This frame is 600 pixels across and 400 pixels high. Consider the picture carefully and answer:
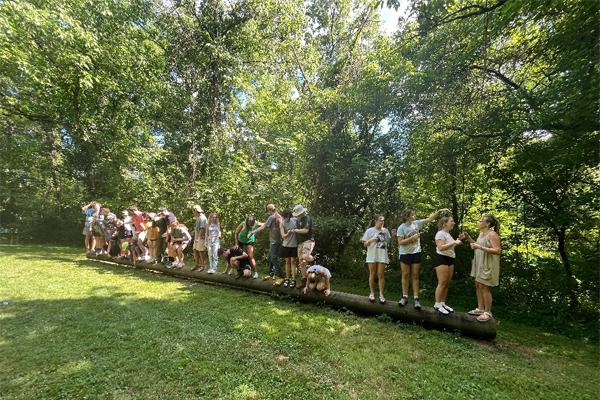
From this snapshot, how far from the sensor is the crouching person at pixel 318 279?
6.53m

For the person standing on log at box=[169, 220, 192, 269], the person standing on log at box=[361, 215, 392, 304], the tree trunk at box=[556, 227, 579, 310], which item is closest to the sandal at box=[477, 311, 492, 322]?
the person standing on log at box=[361, 215, 392, 304]

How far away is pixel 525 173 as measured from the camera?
715cm

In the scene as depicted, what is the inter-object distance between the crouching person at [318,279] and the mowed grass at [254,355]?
45 cm

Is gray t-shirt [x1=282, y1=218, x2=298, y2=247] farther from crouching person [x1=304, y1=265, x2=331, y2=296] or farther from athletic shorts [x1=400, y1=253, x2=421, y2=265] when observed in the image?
athletic shorts [x1=400, y1=253, x2=421, y2=265]

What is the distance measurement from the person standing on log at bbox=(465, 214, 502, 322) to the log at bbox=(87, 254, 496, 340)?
0.71ft

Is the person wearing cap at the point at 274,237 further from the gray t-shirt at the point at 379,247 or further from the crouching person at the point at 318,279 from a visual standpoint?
the gray t-shirt at the point at 379,247

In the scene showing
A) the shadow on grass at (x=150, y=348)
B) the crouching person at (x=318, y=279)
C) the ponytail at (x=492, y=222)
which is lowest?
the shadow on grass at (x=150, y=348)

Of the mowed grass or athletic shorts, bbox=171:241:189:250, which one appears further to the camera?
athletic shorts, bbox=171:241:189:250

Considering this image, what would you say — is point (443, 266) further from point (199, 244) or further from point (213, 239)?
point (199, 244)

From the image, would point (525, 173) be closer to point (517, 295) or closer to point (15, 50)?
point (517, 295)

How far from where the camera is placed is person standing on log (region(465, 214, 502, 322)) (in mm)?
5027

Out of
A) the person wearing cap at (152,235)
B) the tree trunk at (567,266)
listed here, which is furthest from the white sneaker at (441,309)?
the person wearing cap at (152,235)

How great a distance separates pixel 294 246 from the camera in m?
7.32

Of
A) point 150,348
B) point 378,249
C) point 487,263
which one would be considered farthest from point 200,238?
point 487,263
